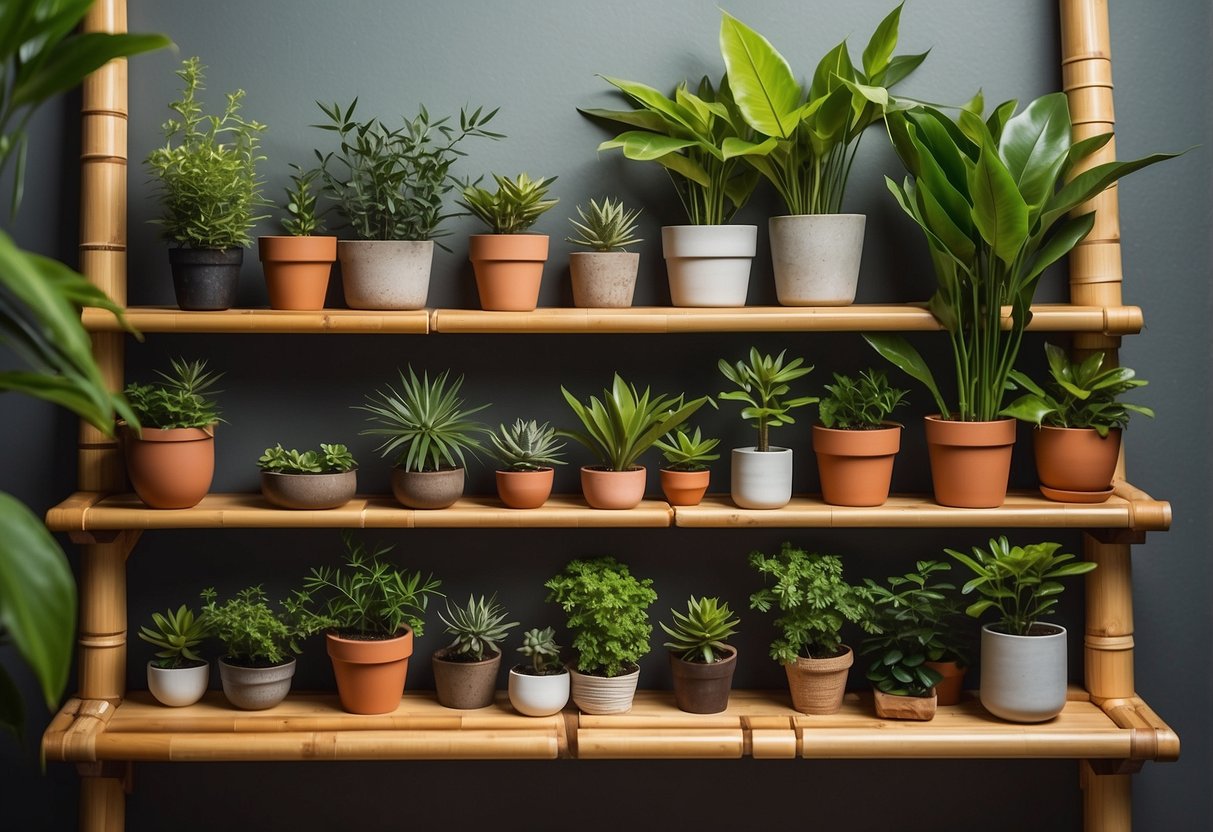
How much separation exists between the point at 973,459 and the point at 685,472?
1.81 ft

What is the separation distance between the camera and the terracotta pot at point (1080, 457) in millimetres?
2098

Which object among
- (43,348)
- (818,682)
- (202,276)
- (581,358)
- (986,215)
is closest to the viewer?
(43,348)

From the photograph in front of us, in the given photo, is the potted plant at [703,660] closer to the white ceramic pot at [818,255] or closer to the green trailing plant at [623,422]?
the green trailing plant at [623,422]

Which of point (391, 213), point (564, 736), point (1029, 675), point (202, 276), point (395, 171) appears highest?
point (395, 171)

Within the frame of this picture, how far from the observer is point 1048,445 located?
2.14 m

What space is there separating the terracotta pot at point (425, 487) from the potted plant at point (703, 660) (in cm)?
50

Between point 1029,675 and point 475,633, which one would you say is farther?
point 475,633

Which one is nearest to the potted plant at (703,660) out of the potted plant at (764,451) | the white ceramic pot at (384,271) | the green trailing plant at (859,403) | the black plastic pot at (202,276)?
the potted plant at (764,451)

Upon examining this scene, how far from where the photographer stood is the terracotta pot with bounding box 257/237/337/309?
208 cm

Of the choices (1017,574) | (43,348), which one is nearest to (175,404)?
(43,348)

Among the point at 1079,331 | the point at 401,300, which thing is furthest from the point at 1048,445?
the point at 401,300

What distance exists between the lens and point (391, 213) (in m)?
2.10

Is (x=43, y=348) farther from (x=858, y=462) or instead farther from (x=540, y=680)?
(x=858, y=462)

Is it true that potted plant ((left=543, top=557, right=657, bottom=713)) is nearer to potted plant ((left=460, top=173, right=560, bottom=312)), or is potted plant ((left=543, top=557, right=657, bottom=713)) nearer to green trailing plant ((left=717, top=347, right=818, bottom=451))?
green trailing plant ((left=717, top=347, right=818, bottom=451))
